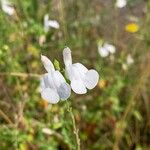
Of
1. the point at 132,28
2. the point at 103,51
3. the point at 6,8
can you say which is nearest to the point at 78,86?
the point at 6,8

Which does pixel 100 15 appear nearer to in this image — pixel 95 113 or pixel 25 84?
pixel 95 113

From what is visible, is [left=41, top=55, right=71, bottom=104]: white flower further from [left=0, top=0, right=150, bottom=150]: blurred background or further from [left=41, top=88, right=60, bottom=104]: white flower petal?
[left=0, top=0, right=150, bottom=150]: blurred background

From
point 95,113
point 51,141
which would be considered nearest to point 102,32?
point 95,113

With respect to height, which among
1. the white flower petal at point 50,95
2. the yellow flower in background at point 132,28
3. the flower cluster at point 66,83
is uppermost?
the yellow flower in background at point 132,28

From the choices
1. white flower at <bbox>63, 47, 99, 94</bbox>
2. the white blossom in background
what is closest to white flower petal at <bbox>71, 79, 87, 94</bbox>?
white flower at <bbox>63, 47, 99, 94</bbox>

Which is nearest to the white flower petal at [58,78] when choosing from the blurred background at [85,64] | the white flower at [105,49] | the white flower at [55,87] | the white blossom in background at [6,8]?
the white flower at [55,87]

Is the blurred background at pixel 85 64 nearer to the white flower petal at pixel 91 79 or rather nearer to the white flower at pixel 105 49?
the white flower at pixel 105 49

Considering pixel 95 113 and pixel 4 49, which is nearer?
pixel 4 49
